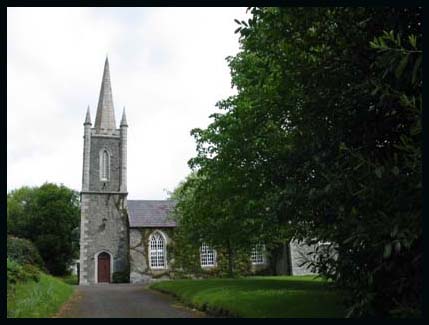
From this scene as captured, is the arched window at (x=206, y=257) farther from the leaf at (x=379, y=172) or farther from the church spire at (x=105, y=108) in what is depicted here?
the leaf at (x=379, y=172)

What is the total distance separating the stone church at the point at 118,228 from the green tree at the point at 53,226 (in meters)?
8.32

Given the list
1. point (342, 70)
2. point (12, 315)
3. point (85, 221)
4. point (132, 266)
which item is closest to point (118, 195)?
point (85, 221)

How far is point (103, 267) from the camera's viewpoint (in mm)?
45500

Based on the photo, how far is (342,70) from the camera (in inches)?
367

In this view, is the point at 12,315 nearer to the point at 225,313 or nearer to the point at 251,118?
the point at 225,313

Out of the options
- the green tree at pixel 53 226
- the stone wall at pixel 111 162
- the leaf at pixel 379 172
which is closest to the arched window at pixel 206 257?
the stone wall at pixel 111 162

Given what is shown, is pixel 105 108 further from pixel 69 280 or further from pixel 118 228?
pixel 69 280

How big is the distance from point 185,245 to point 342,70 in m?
37.4

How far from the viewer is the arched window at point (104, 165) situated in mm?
49372

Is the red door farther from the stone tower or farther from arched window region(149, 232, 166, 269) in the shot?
arched window region(149, 232, 166, 269)

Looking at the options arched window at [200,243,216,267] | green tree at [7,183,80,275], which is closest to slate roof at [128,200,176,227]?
arched window at [200,243,216,267]

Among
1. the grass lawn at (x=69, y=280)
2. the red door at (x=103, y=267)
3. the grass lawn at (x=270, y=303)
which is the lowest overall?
the grass lawn at (x=69, y=280)

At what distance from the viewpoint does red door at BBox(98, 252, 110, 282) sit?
148 feet
